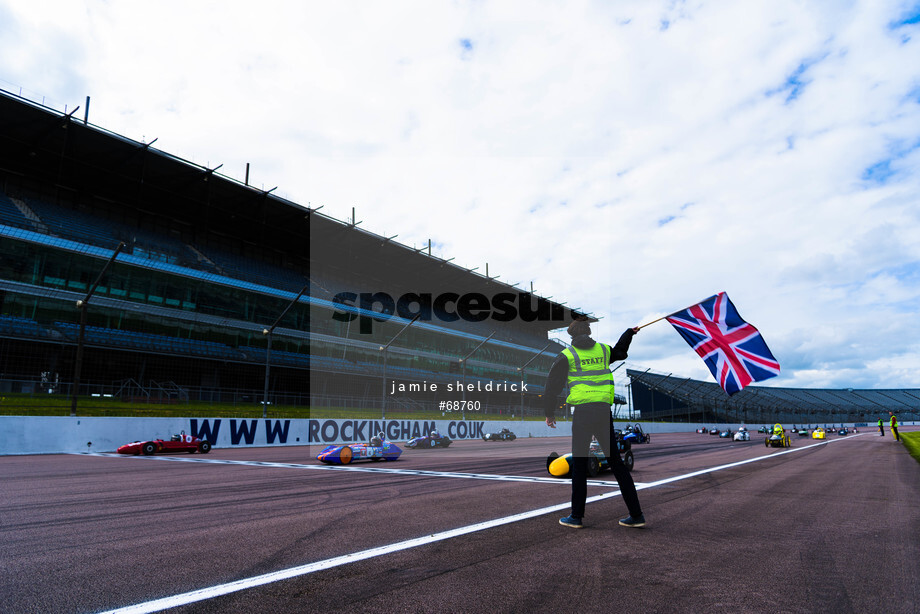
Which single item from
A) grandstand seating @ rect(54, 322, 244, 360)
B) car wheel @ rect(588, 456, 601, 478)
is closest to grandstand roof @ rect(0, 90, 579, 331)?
grandstand seating @ rect(54, 322, 244, 360)

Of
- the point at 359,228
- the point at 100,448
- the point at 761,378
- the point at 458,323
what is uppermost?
the point at 359,228

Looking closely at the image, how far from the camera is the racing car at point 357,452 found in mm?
12789

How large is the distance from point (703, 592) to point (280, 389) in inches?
1591

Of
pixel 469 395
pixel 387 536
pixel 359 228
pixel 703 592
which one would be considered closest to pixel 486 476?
pixel 387 536

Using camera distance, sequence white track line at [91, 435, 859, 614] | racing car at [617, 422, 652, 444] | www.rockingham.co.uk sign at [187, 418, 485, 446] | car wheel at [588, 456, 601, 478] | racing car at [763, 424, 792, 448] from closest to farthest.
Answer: white track line at [91, 435, 859, 614]
car wheel at [588, 456, 601, 478]
racing car at [617, 422, 652, 444]
www.rockingham.co.uk sign at [187, 418, 485, 446]
racing car at [763, 424, 792, 448]

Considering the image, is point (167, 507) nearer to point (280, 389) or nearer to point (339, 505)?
point (339, 505)

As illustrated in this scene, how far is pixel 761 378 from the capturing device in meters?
7.77

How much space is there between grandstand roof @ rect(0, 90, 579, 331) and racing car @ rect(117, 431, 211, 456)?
80.7ft

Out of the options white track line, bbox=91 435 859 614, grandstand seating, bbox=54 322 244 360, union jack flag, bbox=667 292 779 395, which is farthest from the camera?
grandstand seating, bbox=54 322 244 360

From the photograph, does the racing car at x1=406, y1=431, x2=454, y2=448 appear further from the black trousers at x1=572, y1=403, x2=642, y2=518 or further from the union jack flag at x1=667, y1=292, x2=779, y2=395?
the black trousers at x1=572, y1=403, x2=642, y2=518

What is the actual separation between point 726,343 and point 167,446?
1683 centimetres

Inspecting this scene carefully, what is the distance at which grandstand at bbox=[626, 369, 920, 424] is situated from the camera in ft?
257

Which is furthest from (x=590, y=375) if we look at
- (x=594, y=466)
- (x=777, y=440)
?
(x=777, y=440)

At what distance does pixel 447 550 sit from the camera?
3857 millimetres
